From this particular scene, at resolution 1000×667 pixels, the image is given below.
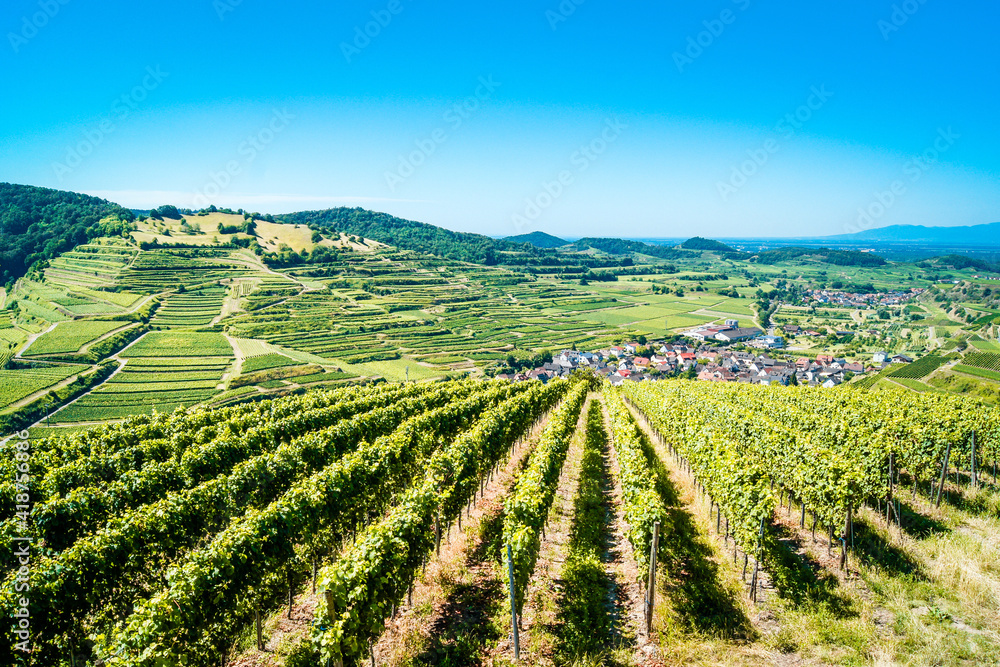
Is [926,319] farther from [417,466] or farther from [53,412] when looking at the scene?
[53,412]

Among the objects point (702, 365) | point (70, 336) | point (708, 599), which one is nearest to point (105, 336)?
point (70, 336)

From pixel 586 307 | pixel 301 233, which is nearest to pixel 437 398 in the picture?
pixel 586 307

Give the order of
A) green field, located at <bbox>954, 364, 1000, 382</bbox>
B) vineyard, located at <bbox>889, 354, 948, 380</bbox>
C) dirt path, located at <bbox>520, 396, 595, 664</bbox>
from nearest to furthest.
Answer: dirt path, located at <bbox>520, 396, 595, 664</bbox>
green field, located at <bbox>954, 364, 1000, 382</bbox>
vineyard, located at <bbox>889, 354, 948, 380</bbox>

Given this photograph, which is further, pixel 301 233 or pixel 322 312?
pixel 301 233

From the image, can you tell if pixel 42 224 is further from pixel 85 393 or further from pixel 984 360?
pixel 984 360

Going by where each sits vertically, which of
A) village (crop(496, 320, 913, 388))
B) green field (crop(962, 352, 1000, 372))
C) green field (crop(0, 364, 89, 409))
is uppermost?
green field (crop(962, 352, 1000, 372))

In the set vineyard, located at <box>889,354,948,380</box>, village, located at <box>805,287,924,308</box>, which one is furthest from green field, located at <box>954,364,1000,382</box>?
village, located at <box>805,287,924,308</box>

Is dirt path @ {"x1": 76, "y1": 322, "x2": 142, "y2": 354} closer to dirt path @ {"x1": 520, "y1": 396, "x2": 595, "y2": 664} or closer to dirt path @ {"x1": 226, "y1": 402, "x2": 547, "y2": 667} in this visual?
dirt path @ {"x1": 226, "y1": 402, "x2": 547, "y2": 667}
